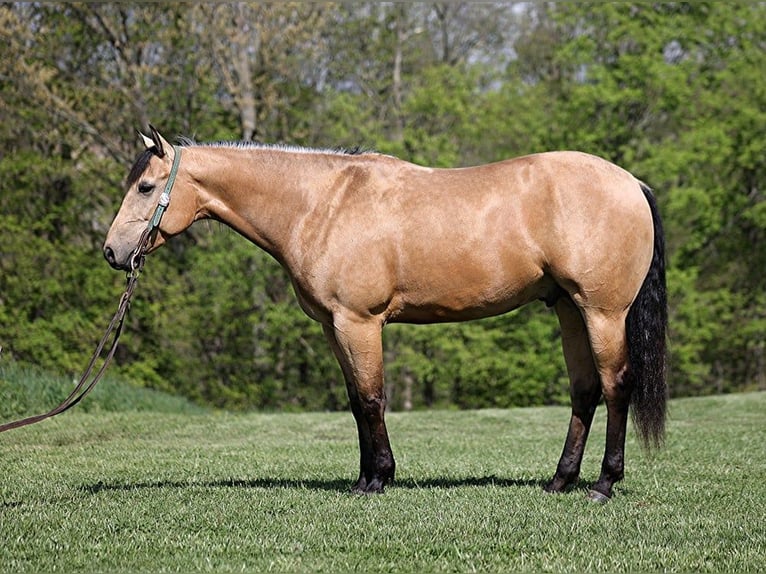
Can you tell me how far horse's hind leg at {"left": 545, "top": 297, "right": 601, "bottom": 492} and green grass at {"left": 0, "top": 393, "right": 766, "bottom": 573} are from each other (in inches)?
8.6

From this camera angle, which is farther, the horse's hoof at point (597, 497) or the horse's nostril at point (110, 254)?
the horse's nostril at point (110, 254)

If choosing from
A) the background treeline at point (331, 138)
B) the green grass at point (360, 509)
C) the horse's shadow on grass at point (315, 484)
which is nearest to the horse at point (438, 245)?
the horse's shadow on grass at point (315, 484)

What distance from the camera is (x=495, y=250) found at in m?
5.90

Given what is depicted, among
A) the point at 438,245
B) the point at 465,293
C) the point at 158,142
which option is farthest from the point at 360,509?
the point at 158,142

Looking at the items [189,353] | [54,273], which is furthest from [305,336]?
[54,273]

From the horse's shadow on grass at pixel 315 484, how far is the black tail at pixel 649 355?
69 centimetres

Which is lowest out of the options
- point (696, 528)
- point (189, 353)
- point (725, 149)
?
point (189, 353)

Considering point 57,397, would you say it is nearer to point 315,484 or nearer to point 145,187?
point 315,484

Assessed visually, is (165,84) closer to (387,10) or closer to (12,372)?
(387,10)

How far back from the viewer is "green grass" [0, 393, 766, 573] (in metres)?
4.37

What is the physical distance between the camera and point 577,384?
6367 mm

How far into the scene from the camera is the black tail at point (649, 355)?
6.00 meters

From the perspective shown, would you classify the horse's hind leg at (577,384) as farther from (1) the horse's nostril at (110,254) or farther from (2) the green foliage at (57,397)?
(2) the green foliage at (57,397)

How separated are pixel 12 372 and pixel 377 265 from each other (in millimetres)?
7781
